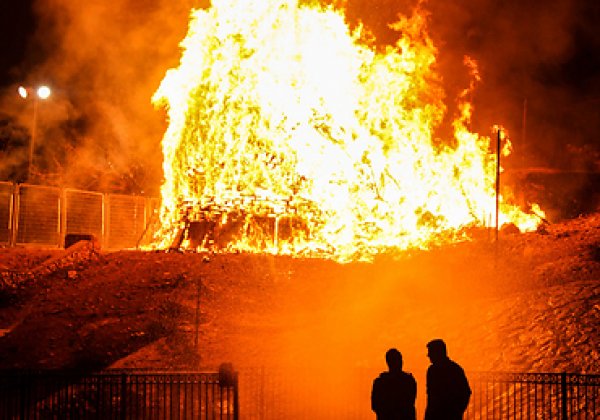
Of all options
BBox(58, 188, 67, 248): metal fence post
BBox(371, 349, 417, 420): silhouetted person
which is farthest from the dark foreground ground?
BBox(371, 349, 417, 420): silhouetted person

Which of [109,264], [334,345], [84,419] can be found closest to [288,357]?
[334,345]

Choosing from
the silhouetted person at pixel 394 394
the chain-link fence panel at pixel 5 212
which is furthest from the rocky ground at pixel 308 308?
the silhouetted person at pixel 394 394

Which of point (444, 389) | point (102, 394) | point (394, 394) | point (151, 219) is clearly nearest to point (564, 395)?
point (444, 389)

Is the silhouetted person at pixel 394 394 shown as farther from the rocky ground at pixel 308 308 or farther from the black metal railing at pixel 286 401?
the rocky ground at pixel 308 308

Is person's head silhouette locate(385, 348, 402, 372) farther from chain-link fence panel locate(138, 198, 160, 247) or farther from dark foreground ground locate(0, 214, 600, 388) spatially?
chain-link fence panel locate(138, 198, 160, 247)

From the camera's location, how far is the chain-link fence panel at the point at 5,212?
2517cm

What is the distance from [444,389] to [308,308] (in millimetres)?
→ 10624

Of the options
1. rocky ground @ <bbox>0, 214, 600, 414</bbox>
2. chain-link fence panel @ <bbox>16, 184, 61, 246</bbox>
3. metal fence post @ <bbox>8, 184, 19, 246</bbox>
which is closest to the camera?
rocky ground @ <bbox>0, 214, 600, 414</bbox>

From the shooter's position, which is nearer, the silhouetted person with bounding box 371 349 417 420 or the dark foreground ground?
the silhouetted person with bounding box 371 349 417 420

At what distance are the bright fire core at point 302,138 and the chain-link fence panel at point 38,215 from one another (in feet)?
13.7

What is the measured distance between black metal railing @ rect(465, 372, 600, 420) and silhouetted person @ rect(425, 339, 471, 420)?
358 centimetres

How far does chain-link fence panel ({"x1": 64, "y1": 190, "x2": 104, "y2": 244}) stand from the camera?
27678 mm

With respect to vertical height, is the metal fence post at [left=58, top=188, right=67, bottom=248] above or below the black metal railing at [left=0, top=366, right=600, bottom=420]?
above

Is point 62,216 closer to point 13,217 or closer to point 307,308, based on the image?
point 13,217
